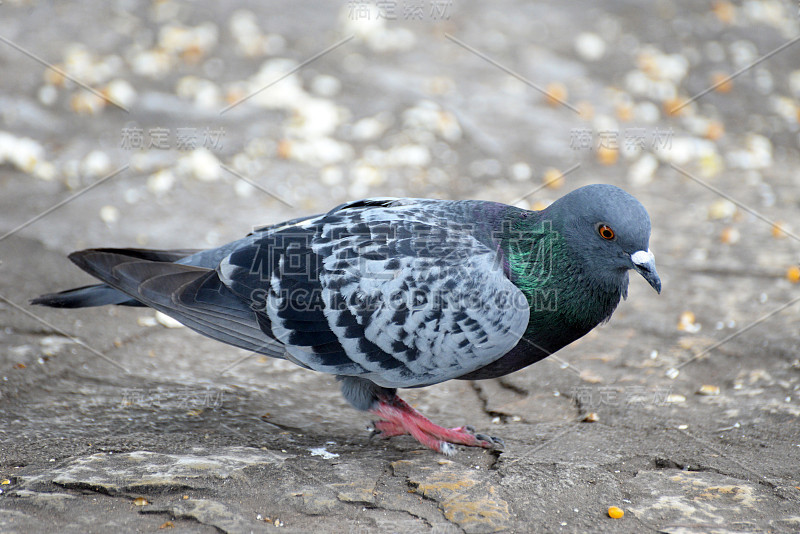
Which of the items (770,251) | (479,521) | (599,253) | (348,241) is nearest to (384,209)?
(348,241)

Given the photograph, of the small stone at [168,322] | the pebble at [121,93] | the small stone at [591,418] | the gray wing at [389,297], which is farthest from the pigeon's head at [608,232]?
the pebble at [121,93]

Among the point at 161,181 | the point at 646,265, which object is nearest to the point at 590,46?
the point at 161,181

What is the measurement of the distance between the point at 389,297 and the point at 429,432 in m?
0.78

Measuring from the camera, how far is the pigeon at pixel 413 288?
3492 mm

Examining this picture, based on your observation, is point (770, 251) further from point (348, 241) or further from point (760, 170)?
point (348, 241)

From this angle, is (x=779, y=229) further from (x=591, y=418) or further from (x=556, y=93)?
(x=591, y=418)

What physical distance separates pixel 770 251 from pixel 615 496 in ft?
10.6

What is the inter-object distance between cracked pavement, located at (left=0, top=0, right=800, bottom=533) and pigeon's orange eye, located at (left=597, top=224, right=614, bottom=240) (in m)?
1.08

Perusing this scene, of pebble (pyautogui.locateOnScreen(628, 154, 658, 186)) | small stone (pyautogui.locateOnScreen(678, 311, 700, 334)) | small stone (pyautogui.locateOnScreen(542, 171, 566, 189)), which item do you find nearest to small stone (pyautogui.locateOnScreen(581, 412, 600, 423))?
small stone (pyautogui.locateOnScreen(678, 311, 700, 334))

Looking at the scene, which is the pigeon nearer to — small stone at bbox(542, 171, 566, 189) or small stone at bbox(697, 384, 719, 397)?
small stone at bbox(697, 384, 719, 397)

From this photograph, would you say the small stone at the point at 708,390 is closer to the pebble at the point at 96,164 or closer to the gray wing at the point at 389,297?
the gray wing at the point at 389,297

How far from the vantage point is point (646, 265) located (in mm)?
3424

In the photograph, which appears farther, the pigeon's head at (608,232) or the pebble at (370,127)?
the pebble at (370,127)

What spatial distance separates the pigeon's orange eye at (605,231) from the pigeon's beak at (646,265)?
0.45ft
